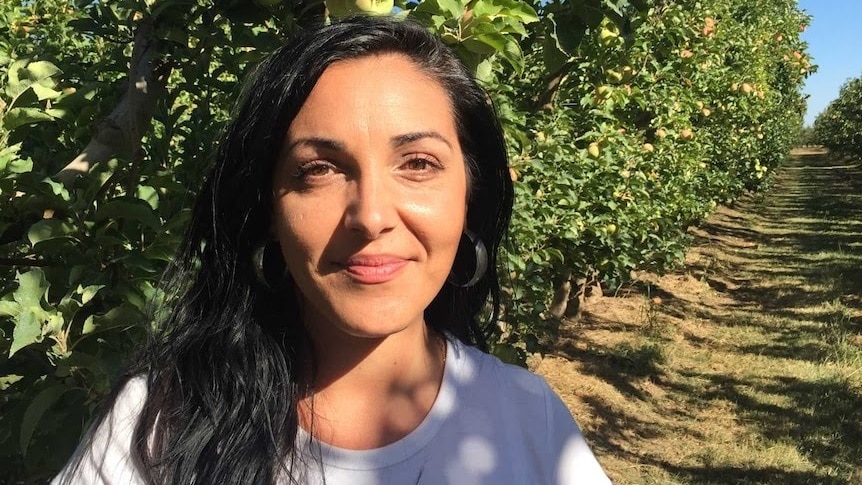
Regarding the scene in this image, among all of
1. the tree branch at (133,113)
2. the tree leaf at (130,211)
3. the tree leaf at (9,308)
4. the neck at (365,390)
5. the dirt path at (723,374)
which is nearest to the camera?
the neck at (365,390)

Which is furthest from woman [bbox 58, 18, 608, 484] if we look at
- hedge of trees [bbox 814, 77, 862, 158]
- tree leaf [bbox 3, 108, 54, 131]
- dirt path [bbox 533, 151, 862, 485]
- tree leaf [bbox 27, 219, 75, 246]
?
hedge of trees [bbox 814, 77, 862, 158]

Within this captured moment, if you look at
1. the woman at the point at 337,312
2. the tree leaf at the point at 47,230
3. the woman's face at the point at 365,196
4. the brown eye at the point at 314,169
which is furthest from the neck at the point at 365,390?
the tree leaf at the point at 47,230

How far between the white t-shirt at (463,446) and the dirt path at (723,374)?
3.38 meters

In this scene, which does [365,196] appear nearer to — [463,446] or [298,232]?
[298,232]

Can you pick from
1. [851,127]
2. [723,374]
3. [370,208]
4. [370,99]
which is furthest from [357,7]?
[851,127]

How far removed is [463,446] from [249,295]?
0.36 m

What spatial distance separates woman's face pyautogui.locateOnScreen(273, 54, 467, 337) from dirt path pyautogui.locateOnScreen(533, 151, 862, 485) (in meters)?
3.60

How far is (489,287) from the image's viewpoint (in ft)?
4.08

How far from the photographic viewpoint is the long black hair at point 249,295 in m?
0.90

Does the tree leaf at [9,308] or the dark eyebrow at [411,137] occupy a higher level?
the dark eyebrow at [411,137]

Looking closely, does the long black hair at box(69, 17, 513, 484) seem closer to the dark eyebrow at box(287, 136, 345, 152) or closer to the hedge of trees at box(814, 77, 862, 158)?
the dark eyebrow at box(287, 136, 345, 152)

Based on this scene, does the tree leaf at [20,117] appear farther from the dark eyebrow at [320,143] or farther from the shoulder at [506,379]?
the shoulder at [506,379]

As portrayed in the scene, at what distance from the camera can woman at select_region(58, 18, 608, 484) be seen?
0.86m

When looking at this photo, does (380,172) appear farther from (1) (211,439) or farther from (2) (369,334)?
(1) (211,439)
